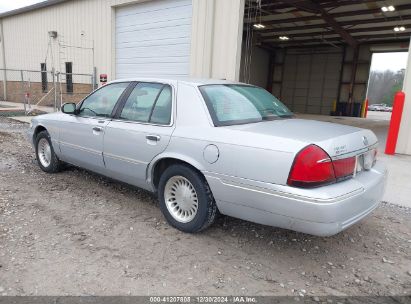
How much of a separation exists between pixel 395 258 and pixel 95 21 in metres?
14.1

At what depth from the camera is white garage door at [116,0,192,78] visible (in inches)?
431

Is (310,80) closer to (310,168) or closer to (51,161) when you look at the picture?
(51,161)

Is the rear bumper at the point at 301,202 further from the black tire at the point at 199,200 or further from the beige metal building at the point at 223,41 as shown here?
the beige metal building at the point at 223,41

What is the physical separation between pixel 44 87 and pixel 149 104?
18.7m

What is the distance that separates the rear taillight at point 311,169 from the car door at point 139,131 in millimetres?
1403

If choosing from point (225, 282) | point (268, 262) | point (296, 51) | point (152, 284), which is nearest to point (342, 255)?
point (268, 262)

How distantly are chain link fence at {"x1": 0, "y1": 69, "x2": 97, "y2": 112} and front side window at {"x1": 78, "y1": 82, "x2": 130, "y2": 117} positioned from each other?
10.2 meters

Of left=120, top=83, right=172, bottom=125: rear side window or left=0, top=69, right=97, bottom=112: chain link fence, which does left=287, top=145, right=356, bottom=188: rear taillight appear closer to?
left=120, top=83, right=172, bottom=125: rear side window

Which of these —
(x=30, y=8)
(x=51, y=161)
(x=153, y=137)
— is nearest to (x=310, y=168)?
(x=153, y=137)

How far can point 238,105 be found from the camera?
12.2ft

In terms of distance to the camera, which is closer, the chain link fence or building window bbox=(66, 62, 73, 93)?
the chain link fence

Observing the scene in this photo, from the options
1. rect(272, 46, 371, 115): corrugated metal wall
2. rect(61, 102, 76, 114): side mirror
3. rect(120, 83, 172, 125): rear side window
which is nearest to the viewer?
rect(120, 83, 172, 125): rear side window

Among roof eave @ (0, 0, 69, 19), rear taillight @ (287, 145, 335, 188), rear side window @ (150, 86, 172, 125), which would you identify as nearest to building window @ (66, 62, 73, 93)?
roof eave @ (0, 0, 69, 19)

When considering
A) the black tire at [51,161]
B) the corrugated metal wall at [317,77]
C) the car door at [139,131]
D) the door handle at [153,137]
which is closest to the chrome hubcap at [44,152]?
the black tire at [51,161]
